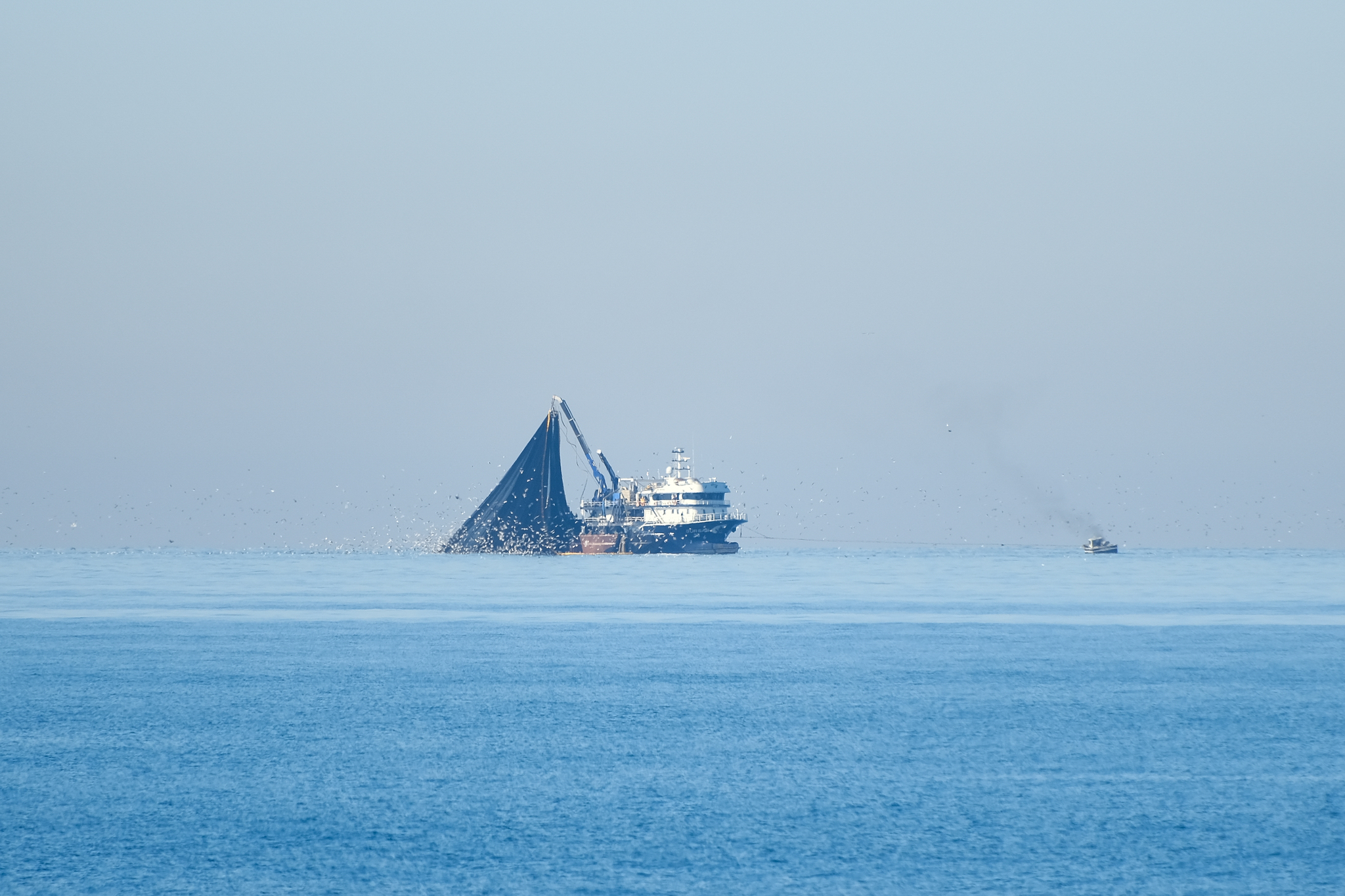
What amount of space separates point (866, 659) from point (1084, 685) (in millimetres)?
8978

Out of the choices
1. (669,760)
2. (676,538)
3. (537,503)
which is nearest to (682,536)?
(676,538)

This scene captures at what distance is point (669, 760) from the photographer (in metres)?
25.0

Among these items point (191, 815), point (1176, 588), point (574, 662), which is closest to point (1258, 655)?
point (574, 662)

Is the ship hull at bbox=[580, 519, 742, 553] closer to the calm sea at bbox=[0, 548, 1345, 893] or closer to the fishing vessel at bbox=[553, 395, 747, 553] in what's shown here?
the fishing vessel at bbox=[553, 395, 747, 553]

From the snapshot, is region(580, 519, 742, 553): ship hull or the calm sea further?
region(580, 519, 742, 553): ship hull

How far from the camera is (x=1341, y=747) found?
85.7ft

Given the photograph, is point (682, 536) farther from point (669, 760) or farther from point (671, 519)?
point (669, 760)

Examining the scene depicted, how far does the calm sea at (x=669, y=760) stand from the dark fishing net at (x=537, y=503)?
320 ft

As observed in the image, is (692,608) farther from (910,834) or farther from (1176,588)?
(910,834)

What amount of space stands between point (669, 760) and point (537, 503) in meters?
131

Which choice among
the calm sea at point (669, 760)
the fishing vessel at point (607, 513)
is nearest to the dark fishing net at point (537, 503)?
the fishing vessel at point (607, 513)

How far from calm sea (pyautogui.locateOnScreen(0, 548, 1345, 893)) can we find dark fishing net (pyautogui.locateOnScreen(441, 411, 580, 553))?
3838 inches

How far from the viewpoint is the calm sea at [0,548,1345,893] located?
58.9 ft

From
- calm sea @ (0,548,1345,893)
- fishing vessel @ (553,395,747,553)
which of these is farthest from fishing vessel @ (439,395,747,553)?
calm sea @ (0,548,1345,893)
